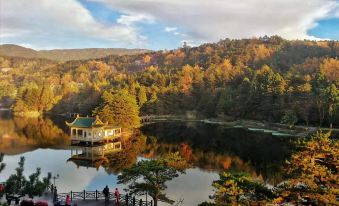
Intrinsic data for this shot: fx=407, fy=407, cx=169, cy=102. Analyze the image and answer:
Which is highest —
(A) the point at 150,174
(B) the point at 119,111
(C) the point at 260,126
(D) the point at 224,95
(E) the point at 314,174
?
(D) the point at 224,95

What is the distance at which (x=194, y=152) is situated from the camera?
54469 mm

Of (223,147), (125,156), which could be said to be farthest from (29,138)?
(223,147)

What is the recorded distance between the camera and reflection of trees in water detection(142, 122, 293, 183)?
1789 inches

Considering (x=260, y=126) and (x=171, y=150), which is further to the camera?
(x=260, y=126)

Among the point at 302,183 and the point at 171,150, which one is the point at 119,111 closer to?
the point at 171,150

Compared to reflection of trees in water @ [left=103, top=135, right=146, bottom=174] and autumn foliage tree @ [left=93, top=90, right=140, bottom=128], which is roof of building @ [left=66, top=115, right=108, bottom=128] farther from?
autumn foliage tree @ [left=93, top=90, right=140, bottom=128]

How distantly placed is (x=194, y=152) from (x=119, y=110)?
828 inches

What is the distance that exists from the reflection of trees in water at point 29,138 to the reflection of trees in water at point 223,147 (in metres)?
14.9

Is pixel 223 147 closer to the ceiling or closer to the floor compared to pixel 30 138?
closer to the floor

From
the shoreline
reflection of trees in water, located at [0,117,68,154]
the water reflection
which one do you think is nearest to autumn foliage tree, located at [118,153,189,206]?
the water reflection

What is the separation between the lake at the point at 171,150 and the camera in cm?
3612

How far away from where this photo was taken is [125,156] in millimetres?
49500

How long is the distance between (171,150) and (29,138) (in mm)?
25249

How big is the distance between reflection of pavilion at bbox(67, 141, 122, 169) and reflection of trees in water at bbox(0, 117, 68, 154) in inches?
218
